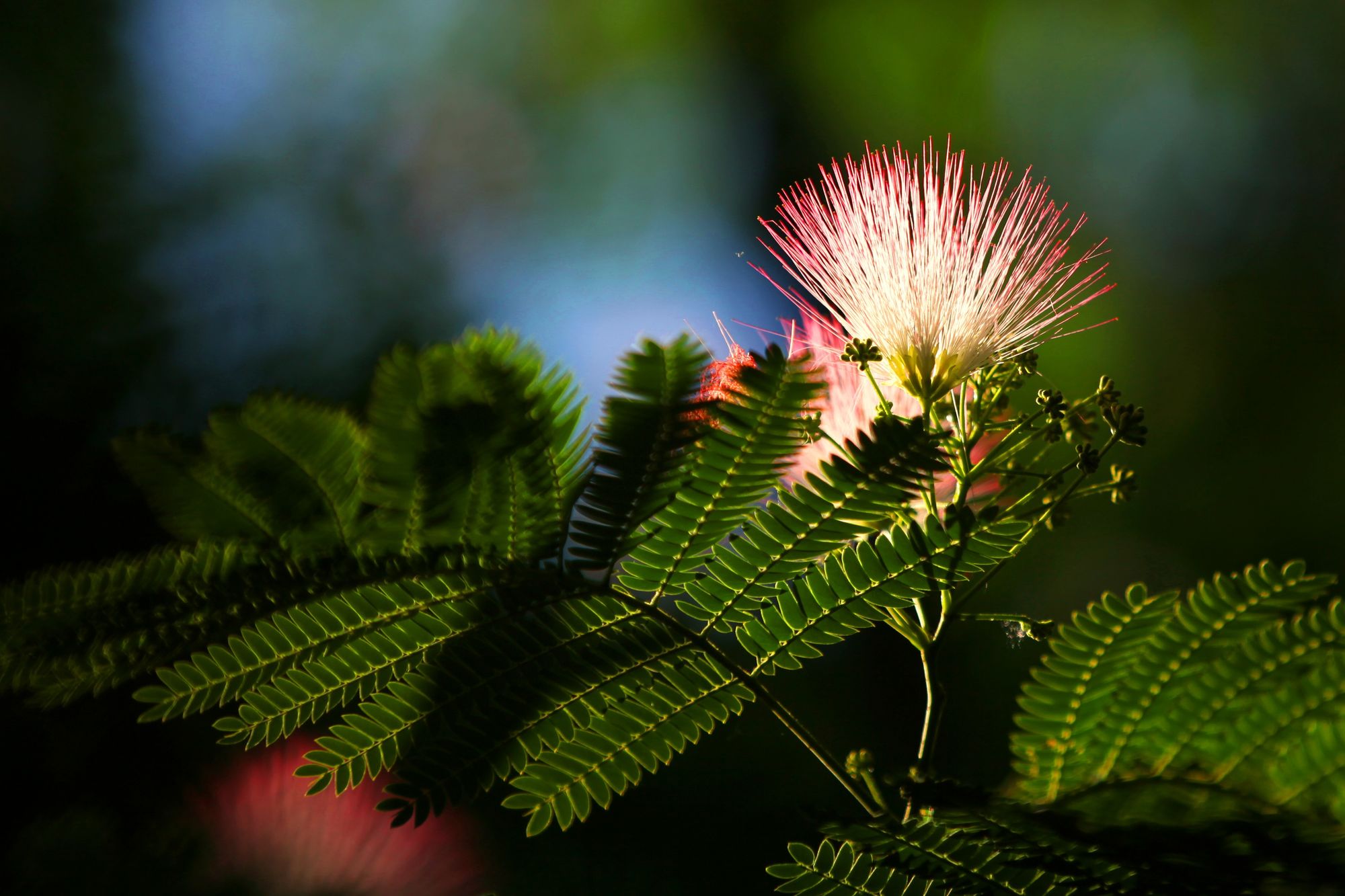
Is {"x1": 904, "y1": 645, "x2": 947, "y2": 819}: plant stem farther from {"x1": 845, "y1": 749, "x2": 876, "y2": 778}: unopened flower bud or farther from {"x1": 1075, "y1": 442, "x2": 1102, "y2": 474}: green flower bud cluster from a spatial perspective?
{"x1": 1075, "y1": 442, "x2": 1102, "y2": 474}: green flower bud cluster

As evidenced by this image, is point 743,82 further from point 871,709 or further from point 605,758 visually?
point 605,758

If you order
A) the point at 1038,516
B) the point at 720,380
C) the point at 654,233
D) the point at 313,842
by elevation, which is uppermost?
the point at 654,233

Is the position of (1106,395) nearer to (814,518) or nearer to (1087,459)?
(1087,459)

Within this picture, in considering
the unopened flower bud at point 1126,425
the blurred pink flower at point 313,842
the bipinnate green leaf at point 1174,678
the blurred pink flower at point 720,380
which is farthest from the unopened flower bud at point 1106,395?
the blurred pink flower at point 313,842

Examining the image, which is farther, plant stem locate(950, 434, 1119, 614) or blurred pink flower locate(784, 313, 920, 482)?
blurred pink flower locate(784, 313, 920, 482)

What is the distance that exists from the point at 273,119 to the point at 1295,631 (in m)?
2.94

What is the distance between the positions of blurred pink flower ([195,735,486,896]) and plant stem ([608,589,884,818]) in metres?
0.58

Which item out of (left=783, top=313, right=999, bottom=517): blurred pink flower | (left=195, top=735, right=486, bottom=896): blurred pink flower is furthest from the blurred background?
(left=783, top=313, right=999, bottom=517): blurred pink flower

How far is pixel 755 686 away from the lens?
1.83ft

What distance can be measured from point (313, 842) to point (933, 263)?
929 mm

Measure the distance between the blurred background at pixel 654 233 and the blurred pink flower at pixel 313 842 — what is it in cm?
5

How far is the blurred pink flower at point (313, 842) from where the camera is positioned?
954 millimetres

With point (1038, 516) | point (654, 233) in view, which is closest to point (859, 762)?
point (1038, 516)

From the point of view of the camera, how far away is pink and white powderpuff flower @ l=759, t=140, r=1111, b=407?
63cm
